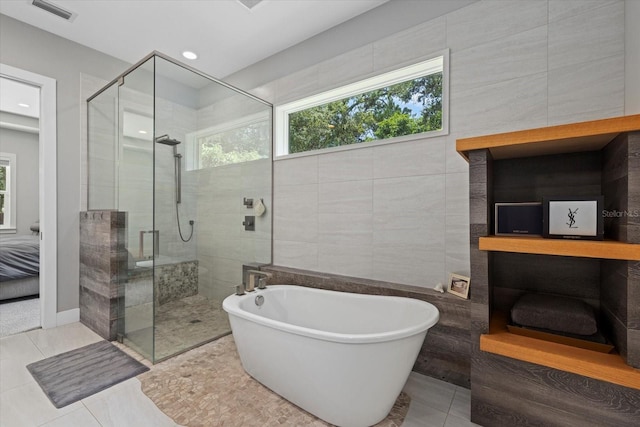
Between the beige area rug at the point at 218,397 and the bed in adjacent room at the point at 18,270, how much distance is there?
2.90 m

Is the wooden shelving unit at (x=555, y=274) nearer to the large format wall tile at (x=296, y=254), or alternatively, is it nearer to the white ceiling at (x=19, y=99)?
the large format wall tile at (x=296, y=254)

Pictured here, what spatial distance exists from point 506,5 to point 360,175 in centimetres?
145

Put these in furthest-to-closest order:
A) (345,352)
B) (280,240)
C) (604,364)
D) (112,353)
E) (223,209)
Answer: (280,240)
(223,209)
(112,353)
(345,352)
(604,364)

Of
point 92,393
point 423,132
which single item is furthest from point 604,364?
point 92,393

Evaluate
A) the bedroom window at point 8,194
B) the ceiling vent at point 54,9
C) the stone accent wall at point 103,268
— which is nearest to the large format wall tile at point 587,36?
A: the stone accent wall at point 103,268

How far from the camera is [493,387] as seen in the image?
4.83ft

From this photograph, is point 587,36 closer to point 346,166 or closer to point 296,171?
point 346,166

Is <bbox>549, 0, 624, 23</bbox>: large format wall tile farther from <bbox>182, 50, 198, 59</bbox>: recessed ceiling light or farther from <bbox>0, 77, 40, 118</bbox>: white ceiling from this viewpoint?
<bbox>0, 77, 40, 118</bbox>: white ceiling

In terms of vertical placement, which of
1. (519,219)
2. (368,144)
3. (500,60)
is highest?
(500,60)

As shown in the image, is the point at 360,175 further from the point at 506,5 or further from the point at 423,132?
the point at 506,5

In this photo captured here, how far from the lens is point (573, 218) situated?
4.45ft

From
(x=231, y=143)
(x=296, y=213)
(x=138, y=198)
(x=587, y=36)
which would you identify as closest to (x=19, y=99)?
(x=138, y=198)

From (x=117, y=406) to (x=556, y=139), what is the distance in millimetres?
2744

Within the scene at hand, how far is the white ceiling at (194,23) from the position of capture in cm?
237
